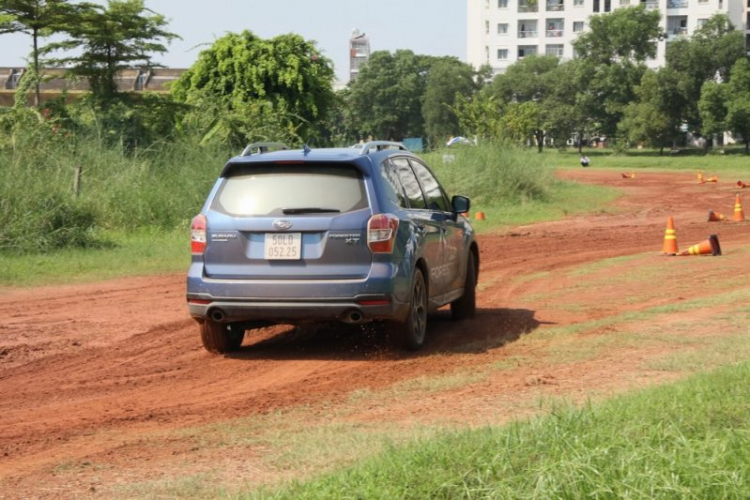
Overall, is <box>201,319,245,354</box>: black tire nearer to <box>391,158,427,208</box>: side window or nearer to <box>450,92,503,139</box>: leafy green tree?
<box>391,158,427,208</box>: side window

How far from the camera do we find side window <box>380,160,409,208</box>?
35.4ft

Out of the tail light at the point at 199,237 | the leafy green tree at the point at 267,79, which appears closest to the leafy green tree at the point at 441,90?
the leafy green tree at the point at 267,79

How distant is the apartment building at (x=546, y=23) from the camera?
12750cm

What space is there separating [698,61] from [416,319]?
86.5m

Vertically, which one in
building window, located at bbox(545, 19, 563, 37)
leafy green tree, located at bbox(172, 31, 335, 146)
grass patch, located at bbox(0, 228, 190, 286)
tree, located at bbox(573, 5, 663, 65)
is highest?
building window, located at bbox(545, 19, 563, 37)

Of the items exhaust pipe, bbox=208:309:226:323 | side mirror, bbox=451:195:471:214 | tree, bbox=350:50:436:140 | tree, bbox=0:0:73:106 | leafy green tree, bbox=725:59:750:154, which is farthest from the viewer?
tree, bbox=350:50:436:140

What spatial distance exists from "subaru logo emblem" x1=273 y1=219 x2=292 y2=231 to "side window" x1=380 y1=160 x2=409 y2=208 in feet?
3.25

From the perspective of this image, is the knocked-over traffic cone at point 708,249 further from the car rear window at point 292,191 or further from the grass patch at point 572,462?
the grass patch at point 572,462

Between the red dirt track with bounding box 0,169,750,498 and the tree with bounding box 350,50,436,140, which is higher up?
the tree with bounding box 350,50,436,140

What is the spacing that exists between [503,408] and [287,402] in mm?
1509

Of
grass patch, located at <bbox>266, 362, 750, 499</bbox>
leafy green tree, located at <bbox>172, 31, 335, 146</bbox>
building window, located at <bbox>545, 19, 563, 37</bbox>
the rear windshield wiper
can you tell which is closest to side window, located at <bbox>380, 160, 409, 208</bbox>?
the rear windshield wiper

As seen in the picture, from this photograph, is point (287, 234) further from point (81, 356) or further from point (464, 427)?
point (464, 427)

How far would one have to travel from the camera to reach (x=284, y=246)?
10.2 metres

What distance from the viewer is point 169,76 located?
62062mm
